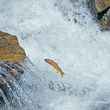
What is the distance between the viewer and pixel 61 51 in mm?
8273

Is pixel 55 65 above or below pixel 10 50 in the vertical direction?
below

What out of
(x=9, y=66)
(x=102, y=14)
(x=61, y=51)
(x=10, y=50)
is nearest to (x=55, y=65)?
(x=61, y=51)

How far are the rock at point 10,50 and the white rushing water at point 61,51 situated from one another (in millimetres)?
246

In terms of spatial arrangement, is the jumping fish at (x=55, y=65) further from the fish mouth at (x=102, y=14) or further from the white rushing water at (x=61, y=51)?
the fish mouth at (x=102, y=14)

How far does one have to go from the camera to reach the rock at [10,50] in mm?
6899

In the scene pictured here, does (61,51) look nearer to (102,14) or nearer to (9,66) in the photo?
(102,14)

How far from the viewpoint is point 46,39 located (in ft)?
27.8

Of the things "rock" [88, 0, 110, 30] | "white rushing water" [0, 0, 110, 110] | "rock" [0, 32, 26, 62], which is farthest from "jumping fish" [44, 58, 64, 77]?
"rock" [88, 0, 110, 30]

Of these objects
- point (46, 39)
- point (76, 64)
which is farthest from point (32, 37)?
point (76, 64)

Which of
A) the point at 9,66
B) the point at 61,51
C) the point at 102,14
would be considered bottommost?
the point at 61,51

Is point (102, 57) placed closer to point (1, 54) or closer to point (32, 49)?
point (32, 49)

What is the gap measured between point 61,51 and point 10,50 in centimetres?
143

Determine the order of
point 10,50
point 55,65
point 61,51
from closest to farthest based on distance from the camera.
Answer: point 10,50, point 55,65, point 61,51

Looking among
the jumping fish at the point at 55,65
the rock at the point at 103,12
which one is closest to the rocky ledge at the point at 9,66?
the jumping fish at the point at 55,65
